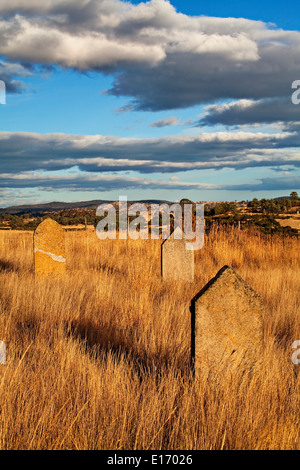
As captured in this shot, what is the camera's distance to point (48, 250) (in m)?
7.83

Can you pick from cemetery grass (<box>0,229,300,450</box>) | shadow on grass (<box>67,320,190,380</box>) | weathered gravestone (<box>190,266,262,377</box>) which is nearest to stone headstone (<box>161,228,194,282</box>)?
cemetery grass (<box>0,229,300,450</box>)

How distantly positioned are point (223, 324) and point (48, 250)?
5508 millimetres

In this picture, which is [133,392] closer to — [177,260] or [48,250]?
[177,260]

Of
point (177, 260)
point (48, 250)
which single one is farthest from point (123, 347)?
point (48, 250)

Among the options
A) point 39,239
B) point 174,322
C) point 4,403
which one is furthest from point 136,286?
point 4,403

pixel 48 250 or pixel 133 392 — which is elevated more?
pixel 48 250

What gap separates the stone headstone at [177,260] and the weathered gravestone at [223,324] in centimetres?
459

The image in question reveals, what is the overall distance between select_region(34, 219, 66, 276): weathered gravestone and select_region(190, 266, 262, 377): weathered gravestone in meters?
5.32

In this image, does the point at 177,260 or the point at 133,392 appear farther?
the point at 177,260

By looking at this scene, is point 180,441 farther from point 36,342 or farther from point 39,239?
point 39,239

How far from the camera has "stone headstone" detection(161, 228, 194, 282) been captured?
25.1ft

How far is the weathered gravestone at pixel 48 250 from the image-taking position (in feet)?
25.4

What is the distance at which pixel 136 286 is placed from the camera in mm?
6199

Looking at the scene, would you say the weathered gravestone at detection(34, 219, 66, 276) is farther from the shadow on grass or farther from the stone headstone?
the shadow on grass
